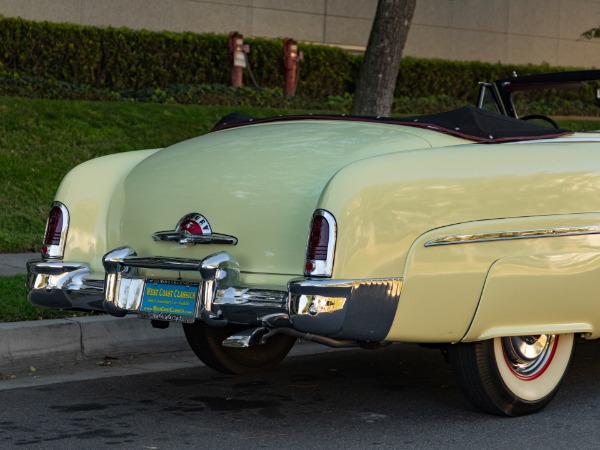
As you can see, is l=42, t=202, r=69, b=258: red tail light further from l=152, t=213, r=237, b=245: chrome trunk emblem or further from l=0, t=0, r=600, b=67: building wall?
l=0, t=0, r=600, b=67: building wall

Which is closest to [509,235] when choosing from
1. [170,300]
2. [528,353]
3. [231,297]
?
[528,353]

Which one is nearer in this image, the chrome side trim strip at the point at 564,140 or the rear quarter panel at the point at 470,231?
A: the rear quarter panel at the point at 470,231

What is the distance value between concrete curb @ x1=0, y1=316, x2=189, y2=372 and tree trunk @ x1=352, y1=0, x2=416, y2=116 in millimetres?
5083

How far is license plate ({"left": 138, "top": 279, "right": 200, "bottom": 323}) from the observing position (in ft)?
17.1

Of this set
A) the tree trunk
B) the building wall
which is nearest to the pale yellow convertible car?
the tree trunk

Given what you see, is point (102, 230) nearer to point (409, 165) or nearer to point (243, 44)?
point (409, 165)

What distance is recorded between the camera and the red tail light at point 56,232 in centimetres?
579

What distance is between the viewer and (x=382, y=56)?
38.7 ft

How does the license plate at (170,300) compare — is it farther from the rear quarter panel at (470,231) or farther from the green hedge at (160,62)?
the green hedge at (160,62)

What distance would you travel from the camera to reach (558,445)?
16.7 feet

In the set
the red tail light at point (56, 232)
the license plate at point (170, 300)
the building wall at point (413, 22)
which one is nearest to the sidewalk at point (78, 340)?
the red tail light at point (56, 232)

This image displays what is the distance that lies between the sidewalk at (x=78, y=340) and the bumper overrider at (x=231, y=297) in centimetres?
98

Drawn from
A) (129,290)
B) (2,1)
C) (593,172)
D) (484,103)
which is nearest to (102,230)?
(129,290)

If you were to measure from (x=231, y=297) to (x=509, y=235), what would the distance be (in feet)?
4.03
